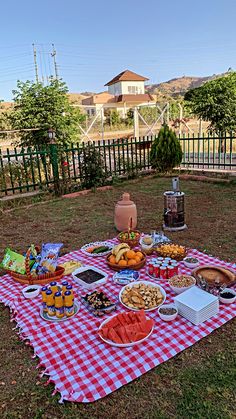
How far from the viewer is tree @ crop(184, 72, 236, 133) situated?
12.9 m

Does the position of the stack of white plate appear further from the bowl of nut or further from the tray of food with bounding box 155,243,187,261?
the tray of food with bounding box 155,243,187,261

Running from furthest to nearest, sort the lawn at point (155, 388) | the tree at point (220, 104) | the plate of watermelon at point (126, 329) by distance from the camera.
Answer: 1. the tree at point (220, 104)
2. the plate of watermelon at point (126, 329)
3. the lawn at point (155, 388)

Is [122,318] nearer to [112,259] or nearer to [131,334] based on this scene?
[131,334]

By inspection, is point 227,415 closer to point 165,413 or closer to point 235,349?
point 165,413

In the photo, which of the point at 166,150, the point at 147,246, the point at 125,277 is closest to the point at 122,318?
the point at 125,277

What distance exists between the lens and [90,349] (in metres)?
2.10

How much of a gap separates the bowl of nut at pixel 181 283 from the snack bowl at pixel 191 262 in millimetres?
344

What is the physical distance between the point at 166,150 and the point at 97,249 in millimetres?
5563

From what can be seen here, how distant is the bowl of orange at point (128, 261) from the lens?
305 cm

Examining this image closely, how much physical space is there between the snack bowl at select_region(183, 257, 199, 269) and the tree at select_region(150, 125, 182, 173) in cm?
570

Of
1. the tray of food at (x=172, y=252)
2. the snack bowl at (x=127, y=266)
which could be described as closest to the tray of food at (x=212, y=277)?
the tray of food at (x=172, y=252)

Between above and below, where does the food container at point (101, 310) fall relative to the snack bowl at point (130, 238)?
below

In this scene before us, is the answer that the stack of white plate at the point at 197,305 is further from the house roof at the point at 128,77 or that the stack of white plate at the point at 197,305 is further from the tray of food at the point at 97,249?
the house roof at the point at 128,77

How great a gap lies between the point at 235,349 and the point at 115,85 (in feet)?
168
